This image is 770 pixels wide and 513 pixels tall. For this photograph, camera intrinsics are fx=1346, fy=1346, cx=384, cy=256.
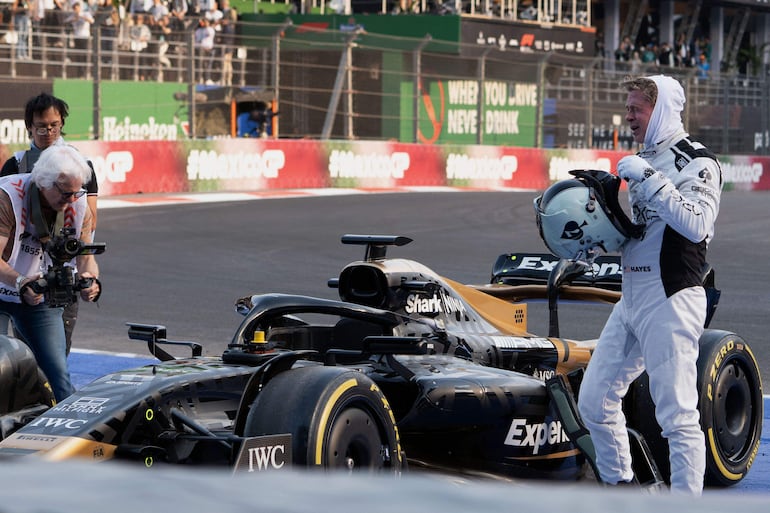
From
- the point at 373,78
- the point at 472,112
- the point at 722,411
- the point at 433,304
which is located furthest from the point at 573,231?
the point at 472,112

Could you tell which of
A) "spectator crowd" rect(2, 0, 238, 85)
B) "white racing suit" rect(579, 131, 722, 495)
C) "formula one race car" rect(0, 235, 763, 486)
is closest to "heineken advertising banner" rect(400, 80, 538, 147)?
"spectator crowd" rect(2, 0, 238, 85)

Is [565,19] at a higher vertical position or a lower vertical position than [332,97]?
higher

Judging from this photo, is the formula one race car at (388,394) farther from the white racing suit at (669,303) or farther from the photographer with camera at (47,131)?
the photographer with camera at (47,131)

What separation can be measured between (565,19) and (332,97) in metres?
14.8

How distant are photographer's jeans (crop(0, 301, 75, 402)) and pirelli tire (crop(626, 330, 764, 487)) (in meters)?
2.40

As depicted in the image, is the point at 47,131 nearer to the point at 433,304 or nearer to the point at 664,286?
the point at 433,304

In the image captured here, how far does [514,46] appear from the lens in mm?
33562

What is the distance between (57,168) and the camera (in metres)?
5.26

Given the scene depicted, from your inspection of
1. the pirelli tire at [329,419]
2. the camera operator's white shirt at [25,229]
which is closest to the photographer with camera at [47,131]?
the camera operator's white shirt at [25,229]

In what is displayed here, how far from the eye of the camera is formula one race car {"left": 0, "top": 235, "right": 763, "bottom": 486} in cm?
422

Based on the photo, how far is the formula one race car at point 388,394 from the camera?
422 centimetres

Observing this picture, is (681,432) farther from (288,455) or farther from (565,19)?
(565,19)

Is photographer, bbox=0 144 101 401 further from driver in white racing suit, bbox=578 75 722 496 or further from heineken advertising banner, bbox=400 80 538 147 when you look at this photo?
heineken advertising banner, bbox=400 80 538 147

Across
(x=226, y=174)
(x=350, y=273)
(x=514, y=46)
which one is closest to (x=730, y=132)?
(x=514, y=46)
